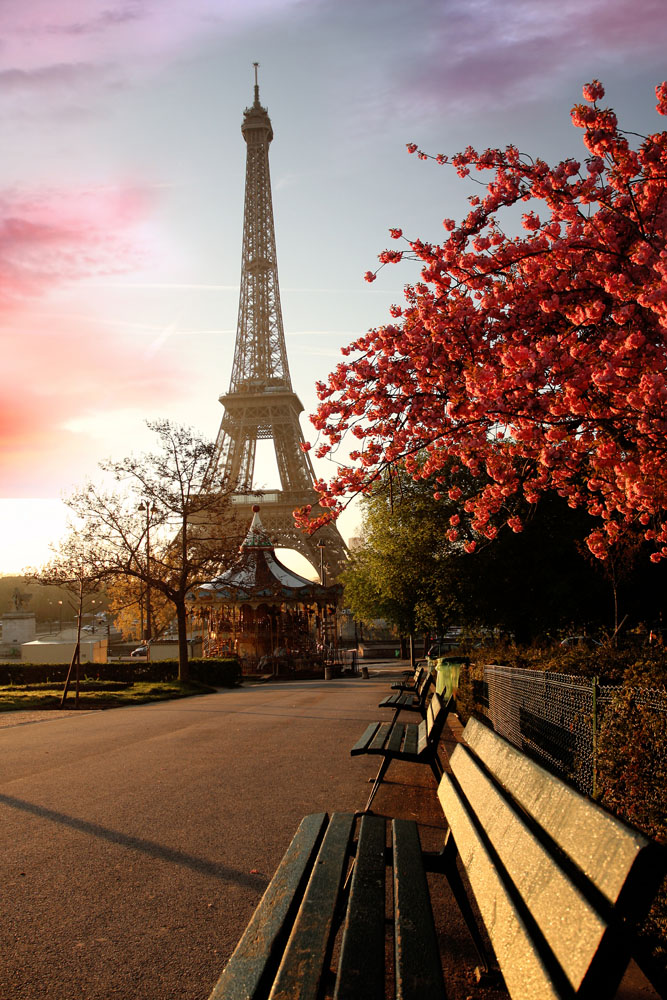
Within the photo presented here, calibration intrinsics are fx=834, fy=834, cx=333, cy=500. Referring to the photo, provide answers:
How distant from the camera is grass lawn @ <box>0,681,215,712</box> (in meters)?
18.6

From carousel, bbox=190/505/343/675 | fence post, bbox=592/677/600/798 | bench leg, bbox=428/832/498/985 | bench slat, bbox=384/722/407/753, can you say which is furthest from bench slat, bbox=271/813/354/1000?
carousel, bbox=190/505/343/675

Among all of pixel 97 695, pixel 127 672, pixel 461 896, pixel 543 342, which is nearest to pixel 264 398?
pixel 127 672

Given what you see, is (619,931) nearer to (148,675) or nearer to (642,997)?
(642,997)

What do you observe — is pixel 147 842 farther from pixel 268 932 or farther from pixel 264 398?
pixel 264 398

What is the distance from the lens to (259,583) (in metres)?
33.4

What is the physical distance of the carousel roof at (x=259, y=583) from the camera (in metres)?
32.3

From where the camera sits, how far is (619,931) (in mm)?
1624

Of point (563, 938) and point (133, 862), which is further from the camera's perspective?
point (133, 862)

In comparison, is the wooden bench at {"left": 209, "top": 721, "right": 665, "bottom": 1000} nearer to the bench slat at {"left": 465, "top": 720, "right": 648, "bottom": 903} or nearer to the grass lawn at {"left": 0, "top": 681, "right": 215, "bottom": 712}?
the bench slat at {"left": 465, "top": 720, "right": 648, "bottom": 903}

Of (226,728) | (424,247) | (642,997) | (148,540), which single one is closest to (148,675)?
(148,540)

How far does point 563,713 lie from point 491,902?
366 centimetres

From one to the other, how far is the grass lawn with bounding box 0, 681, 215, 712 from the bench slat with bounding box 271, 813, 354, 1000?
16.3 meters

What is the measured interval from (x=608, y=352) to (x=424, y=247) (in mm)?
2622

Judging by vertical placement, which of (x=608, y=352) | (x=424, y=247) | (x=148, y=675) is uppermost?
(x=424, y=247)
